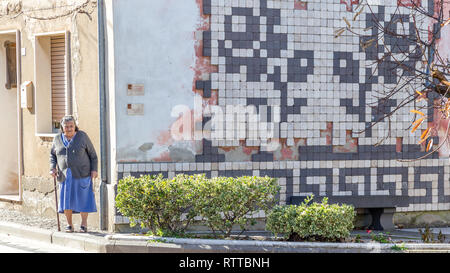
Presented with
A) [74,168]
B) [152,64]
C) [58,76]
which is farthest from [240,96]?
[58,76]

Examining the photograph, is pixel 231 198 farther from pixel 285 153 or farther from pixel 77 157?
pixel 77 157

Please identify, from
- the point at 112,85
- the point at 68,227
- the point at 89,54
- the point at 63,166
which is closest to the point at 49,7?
the point at 89,54

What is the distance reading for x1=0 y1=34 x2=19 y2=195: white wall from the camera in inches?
537

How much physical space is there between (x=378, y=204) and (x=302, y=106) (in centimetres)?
198

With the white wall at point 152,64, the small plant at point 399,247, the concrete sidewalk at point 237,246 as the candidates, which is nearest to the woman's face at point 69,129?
the white wall at point 152,64

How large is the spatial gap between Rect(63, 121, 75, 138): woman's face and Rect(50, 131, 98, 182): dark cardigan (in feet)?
0.25

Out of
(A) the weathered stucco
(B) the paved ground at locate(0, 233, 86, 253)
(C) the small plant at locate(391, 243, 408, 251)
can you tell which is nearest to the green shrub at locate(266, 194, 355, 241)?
(C) the small plant at locate(391, 243, 408, 251)

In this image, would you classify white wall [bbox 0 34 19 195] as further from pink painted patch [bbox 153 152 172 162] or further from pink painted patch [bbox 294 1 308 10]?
pink painted patch [bbox 294 1 308 10]

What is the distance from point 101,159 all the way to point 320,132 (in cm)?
339

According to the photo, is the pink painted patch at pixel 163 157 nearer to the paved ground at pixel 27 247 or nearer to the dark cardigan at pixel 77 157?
the dark cardigan at pixel 77 157

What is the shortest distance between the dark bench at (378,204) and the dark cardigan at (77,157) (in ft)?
11.4

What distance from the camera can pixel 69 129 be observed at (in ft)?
34.1

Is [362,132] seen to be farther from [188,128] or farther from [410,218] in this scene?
[188,128]

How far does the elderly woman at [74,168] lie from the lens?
1040 cm
